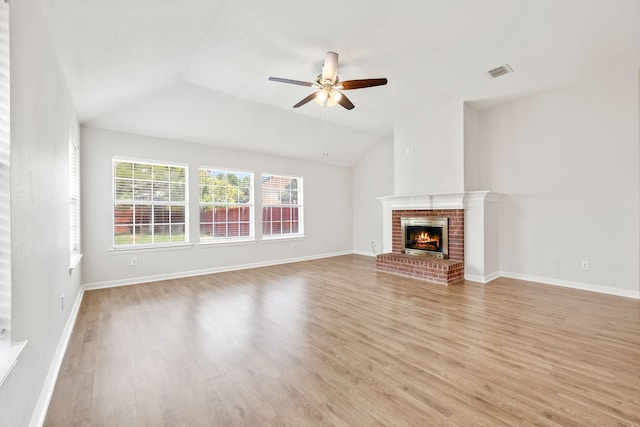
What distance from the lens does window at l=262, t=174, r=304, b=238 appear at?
6.45m

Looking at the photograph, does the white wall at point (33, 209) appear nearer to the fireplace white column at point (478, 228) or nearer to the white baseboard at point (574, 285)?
the fireplace white column at point (478, 228)

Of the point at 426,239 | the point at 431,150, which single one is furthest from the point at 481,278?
the point at 431,150

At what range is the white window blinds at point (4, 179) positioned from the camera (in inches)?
47.5

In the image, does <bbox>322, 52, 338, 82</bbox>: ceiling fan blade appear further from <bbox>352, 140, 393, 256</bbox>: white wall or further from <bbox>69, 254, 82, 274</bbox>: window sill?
<bbox>352, 140, 393, 256</bbox>: white wall

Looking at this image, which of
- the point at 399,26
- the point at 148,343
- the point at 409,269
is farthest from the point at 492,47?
the point at 148,343

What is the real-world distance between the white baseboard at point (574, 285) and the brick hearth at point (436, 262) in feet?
3.32

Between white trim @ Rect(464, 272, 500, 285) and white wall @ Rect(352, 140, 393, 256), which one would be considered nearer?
white trim @ Rect(464, 272, 500, 285)

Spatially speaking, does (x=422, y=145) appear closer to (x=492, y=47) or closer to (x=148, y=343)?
(x=492, y=47)

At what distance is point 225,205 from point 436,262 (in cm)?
426

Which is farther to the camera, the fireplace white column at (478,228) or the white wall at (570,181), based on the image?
the fireplace white column at (478,228)

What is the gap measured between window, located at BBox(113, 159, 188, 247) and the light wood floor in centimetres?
120

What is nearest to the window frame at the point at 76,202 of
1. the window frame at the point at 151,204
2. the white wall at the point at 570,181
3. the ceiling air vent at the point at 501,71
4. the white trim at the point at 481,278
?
the window frame at the point at 151,204

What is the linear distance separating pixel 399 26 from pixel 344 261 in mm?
4917

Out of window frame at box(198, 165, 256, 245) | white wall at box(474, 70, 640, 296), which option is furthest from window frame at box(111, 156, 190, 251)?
white wall at box(474, 70, 640, 296)
